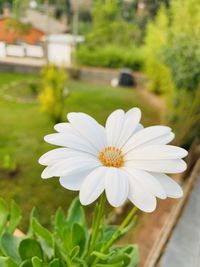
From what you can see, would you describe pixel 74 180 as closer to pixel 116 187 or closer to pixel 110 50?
pixel 116 187

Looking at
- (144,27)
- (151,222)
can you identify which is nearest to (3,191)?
(151,222)

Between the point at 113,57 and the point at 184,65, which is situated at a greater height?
the point at 184,65

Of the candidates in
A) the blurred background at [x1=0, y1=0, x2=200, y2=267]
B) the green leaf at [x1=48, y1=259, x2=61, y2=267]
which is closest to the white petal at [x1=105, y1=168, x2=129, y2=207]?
the green leaf at [x1=48, y1=259, x2=61, y2=267]

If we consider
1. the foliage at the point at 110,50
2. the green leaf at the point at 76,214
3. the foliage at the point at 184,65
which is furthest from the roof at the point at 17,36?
the foliage at the point at 110,50

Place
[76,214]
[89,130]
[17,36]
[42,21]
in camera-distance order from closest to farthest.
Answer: [89,130], [76,214], [17,36], [42,21]

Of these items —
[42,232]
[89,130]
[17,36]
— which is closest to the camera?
[89,130]

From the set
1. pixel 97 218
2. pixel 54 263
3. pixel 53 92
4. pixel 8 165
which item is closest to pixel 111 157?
pixel 97 218

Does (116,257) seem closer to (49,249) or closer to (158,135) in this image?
(49,249)

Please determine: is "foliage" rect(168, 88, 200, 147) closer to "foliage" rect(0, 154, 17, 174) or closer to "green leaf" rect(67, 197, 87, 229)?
"foliage" rect(0, 154, 17, 174)
